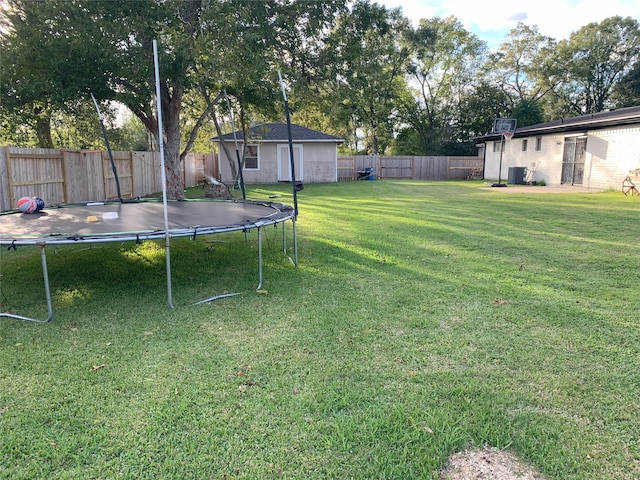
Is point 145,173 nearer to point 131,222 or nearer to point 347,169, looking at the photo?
point 131,222

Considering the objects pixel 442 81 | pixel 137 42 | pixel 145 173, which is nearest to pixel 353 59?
pixel 137 42

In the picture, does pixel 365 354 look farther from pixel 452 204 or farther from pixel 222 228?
pixel 452 204

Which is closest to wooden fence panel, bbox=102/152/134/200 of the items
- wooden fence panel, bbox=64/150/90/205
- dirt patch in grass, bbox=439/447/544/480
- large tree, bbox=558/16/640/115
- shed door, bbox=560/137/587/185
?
wooden fence panel, bbox=64/150/90/205

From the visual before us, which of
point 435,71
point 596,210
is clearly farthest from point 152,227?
point 435,71

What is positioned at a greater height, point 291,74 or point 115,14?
point 115,14

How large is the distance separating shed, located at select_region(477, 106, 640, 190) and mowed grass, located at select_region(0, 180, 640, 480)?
927 cm

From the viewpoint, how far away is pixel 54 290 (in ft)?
12.8

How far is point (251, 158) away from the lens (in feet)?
62.0

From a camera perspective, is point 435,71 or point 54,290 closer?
point 54,290

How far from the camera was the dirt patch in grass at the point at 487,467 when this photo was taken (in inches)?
64.9

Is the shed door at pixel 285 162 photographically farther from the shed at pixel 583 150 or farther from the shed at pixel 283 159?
the shed at pixel 583 150

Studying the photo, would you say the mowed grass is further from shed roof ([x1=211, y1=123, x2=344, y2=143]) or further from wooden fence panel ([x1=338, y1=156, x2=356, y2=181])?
wooden fence panel ([x1=338, y1=156, x2=356, y2=181])

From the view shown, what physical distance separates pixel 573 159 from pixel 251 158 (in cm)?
1268

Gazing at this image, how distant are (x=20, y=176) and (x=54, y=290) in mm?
4369
